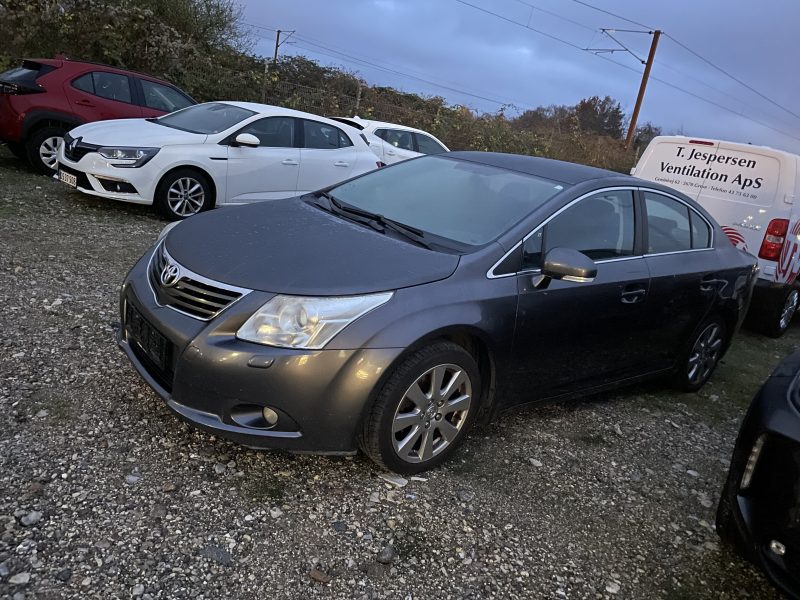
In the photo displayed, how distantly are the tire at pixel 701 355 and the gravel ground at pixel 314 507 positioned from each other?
0.63m

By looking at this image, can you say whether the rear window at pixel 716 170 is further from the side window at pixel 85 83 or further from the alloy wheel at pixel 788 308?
the side window at pixel 85 83

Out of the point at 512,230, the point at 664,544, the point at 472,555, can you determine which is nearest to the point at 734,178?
the point at 512,230

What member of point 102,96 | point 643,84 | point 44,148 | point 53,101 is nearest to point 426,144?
point 102,96

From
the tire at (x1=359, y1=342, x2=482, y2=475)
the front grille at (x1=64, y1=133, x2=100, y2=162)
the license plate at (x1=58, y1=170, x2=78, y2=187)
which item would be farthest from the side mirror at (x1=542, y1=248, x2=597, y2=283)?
the license plate at (x1=58, y1=170, x2=78, y2=187)

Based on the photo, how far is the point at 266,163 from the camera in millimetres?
7820

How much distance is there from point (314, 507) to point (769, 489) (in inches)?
70.9

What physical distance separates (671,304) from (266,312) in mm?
2698

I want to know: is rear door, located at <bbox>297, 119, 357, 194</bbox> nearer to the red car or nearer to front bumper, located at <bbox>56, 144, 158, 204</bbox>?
front bumper, located at <bbox>56, 144, 158, 204</bbox>

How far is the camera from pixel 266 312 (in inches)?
107

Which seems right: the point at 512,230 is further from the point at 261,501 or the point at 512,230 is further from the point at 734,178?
the point at 734,178

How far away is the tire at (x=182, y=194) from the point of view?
7203mm

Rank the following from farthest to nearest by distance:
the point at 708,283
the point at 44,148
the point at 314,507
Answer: the point at 44,148, the point at 708,283, the point at 314,507

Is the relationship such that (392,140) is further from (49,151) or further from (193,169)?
(49,151)

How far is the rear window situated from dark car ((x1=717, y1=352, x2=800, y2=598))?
4627mm
